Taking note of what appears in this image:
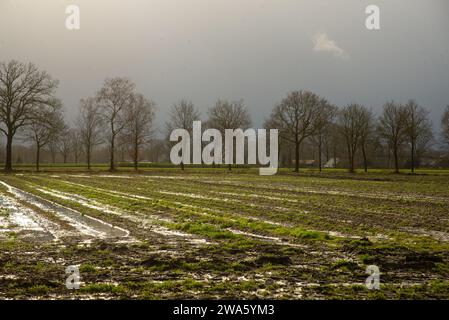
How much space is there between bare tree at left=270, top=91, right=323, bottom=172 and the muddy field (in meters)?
58.2

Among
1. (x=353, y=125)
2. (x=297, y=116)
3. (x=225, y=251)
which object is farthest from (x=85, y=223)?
(x=353, y=125)

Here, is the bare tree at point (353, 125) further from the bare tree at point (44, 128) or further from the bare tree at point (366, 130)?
the bare tree at point (44, 128)

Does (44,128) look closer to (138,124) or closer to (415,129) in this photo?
(138,124)

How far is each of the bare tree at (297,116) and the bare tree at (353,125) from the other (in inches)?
350

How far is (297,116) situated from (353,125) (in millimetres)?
13423

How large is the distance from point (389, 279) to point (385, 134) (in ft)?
256

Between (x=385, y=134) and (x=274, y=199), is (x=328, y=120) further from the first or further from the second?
(x=274, y=199)

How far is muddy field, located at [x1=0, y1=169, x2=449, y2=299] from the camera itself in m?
8.18

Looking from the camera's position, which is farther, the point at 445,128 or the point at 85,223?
the point at 445,128

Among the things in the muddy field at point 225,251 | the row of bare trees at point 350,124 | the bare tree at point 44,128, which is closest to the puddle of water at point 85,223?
the muddy field at point 225,251

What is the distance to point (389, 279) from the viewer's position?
8.95 metres

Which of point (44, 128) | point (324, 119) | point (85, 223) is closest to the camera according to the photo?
point (85, 223)

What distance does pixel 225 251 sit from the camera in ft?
37.9
